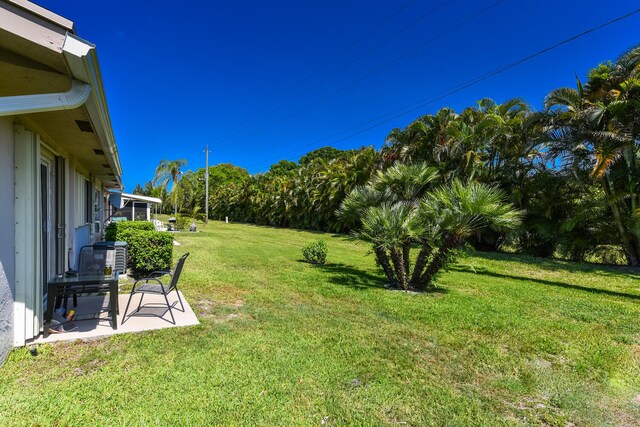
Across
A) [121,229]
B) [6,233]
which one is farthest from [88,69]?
[121,229]

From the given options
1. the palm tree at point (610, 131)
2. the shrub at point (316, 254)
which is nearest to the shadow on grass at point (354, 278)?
the shrub at point (316, 254)

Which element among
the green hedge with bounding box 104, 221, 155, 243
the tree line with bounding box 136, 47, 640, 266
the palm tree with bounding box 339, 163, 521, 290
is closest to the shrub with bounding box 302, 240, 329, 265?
the tree line with bounding box 136, 47, 640, 266

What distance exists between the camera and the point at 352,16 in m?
14.6

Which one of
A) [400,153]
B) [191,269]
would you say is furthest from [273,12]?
[191,269]

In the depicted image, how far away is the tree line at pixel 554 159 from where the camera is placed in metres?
11.8

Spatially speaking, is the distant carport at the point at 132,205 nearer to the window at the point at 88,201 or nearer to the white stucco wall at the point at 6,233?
the window at the point at 88,201

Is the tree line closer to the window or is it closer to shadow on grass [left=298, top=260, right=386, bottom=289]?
shadow on grass [left=298, top=260, right=386, bottom=289]

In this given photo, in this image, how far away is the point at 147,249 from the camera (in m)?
8.09

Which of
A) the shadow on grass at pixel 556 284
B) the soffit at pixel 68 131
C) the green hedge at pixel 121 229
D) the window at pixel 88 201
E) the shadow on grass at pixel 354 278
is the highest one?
the soffit at pixel 68 131

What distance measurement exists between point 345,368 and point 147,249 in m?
6.47

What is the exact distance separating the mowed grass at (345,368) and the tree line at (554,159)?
10.9ft

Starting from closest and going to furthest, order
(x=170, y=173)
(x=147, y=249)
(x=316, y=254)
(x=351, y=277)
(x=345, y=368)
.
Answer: (x=345, y=368) < (x=147, y=249) < (x=351, y=277) < (x=316, y=254) < (x=170, y=173)

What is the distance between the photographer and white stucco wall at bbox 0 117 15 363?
10.4 ft

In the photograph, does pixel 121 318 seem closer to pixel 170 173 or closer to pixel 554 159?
pixel 554 159
